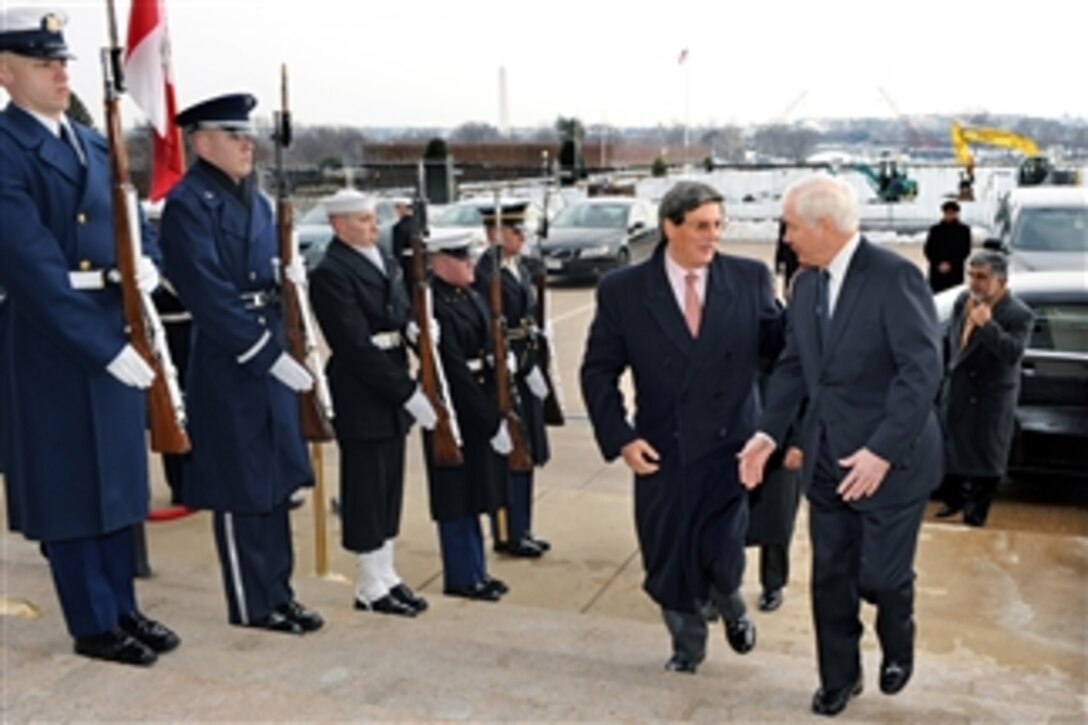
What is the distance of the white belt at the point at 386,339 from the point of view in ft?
15.6

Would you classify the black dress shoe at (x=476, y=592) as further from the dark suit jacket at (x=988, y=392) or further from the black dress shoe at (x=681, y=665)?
the dark suit jacket at (x=988, y=392)

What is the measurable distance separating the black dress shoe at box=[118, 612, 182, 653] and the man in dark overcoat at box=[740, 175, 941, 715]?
6.50ft

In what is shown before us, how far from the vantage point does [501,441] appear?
5.29m

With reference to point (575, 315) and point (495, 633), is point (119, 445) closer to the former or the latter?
point (495, 633)

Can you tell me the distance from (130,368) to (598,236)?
15038 millimetres

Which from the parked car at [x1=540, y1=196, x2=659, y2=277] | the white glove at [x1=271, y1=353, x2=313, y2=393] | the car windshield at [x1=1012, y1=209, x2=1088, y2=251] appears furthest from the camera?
the parked car at [x1=540, y1=196, x2=659, y2=277]

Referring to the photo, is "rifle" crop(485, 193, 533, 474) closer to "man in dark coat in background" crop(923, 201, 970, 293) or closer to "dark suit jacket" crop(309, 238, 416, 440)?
"dark suit jacket" crop(309, 238, 416, 440)

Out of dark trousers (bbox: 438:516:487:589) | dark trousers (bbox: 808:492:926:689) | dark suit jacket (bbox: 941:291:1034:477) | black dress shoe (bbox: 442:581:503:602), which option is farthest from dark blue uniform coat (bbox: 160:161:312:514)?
dark suit jacket (bbox: 941:291:1034:477)

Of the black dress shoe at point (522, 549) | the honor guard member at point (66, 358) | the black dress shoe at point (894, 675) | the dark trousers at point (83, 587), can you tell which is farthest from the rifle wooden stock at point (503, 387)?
the black dress shoe at point (894, 675)

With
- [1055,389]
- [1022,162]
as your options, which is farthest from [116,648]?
[1022,162]

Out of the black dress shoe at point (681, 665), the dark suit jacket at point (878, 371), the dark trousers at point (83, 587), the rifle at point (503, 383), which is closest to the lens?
the dark suit jacket at point (878, 371)

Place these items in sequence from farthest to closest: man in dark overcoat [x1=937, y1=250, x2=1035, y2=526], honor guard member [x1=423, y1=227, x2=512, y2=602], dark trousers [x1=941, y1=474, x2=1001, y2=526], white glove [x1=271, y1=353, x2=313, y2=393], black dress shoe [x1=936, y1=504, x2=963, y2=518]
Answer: black dress shoe [x1=936, y1=504, x2=963, y2=518], dark trousers [x1=941, y1=474, x2=1001, y2=526], man in dark overcoat [x1=937, y1=250, x2=1035, y2=526], honor guard member [x1=423, y1=227, x2=512, y2=602], white glove [x1=271, y1=353, x2=313, y2=393]

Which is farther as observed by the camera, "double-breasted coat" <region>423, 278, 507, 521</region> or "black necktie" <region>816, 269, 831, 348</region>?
"double-breasted coat" <region>423, 278, 507, 521</region>

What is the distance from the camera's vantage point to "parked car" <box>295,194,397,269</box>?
15966mm
